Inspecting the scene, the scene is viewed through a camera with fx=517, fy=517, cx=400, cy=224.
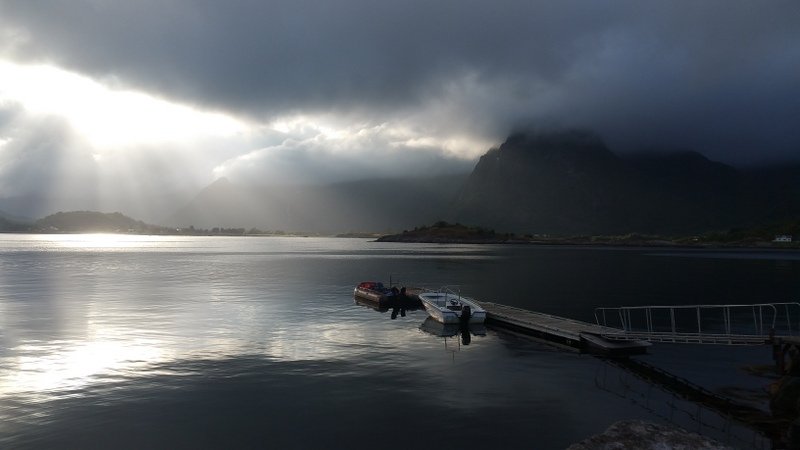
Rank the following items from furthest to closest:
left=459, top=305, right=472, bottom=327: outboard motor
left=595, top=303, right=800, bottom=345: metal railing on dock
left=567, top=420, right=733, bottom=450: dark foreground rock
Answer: left=459, top=305, right=472, bottom=327: outboard motor < left=595, top=303, right=800, bottom=345: metal railing on dock < left=567, top=420, right=733, bottom=450: dark foreground rock

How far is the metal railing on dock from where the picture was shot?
113 feet

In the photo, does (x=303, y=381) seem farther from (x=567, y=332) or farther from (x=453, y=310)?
(x=453, y=310)

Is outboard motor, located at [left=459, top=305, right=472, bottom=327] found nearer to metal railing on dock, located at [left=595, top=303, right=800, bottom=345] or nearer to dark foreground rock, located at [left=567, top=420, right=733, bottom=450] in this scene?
metal railing on dock, located at [left=595, top=303, right=800, bottom=345]

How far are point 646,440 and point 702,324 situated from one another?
37731mm

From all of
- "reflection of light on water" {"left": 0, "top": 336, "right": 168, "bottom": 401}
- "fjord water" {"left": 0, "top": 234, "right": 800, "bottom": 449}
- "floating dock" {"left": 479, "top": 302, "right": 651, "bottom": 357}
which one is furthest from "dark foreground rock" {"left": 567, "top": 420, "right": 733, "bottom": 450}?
"reflection of light on water" {"left": 0, "top": 336, "right": 168, "bottom": 401}

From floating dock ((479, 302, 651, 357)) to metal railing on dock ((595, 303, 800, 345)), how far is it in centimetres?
95

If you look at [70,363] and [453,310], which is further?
[453,310]

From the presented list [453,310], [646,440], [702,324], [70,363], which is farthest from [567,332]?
[70,363]

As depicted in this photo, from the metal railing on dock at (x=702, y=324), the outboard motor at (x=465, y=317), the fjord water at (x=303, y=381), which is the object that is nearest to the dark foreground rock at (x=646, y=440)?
the fjord water at (x=303, y=381)

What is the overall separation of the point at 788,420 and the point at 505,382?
41.2 feet

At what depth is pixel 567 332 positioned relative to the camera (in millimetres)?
38750

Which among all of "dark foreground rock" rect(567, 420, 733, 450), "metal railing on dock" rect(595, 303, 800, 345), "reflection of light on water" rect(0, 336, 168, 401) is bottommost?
"metal railing on dock" rect(595, 303, 800, 345)

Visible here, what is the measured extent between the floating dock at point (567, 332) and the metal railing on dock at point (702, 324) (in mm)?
950

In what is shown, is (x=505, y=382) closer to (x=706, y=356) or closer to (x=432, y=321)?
(x=706, y=356)
